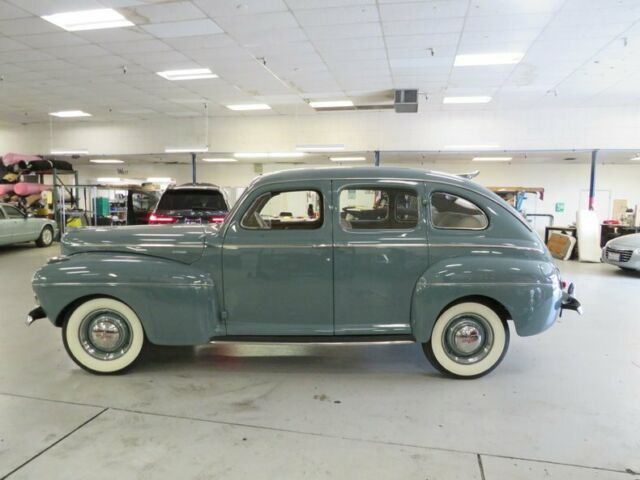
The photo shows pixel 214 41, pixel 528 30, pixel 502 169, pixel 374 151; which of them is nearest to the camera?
pixel 528 30

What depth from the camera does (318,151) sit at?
1148cm

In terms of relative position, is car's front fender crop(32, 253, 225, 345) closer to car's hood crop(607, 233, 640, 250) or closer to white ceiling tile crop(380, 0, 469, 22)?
white ceiling tile crop(380, 0, 469, 22)

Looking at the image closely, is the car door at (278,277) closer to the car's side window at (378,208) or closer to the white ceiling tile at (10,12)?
the car's side window at (378,208)

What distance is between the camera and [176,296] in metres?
3.14

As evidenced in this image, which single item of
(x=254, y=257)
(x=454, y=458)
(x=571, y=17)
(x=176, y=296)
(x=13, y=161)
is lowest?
(x=454, y=458)

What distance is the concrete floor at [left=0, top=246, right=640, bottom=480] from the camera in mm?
2205

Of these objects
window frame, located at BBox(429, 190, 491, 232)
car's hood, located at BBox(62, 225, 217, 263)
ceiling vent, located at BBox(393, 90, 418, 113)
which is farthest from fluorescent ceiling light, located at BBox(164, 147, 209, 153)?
window frame, located at BBox(429, 190, 491, 232)

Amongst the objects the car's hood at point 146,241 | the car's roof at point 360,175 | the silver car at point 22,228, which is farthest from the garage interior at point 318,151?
the car's roof at point 360,175

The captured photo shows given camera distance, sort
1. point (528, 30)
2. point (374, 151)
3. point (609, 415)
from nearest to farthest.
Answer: point (609, 415) < point (528, 30) < point (374, 151)

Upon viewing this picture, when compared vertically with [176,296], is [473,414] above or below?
below

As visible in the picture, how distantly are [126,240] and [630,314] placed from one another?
19.8ft

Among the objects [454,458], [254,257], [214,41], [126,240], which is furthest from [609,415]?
[214,41]

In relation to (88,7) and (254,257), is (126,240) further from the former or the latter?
(88,7)

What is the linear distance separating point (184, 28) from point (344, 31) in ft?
7.83
